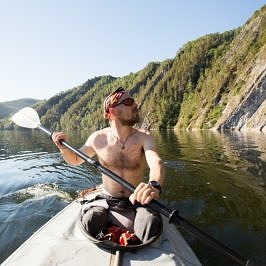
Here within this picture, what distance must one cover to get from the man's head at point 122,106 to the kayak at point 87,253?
1716mm

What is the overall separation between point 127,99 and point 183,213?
187 inches

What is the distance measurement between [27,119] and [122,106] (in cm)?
319

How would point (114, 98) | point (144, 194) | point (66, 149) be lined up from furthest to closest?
point (66, 149) < point (114, 98) < point (144, 194)

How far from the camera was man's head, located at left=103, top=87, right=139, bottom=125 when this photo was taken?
5.09 metres

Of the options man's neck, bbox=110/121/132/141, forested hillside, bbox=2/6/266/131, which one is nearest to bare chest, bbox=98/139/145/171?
man's neck, bbox=110/121/132/141

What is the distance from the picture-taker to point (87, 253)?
405cm

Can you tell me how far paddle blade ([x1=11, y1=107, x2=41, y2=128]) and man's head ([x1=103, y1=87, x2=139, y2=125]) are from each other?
2518 millimetres

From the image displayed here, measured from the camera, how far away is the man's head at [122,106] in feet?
16.7

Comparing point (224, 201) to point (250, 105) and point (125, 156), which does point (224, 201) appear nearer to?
point (125, 156)

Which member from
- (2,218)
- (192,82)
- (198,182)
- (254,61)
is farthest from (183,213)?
(192,82)

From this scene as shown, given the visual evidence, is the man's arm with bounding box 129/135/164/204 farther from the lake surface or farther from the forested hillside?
the forested hillside

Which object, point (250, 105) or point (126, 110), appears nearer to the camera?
point (126, 110)

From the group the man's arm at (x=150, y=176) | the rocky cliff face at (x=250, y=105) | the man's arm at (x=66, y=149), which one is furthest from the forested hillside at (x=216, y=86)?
the man's arm at (x=150, y=176)

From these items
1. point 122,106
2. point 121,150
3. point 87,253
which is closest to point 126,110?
point 122,106
